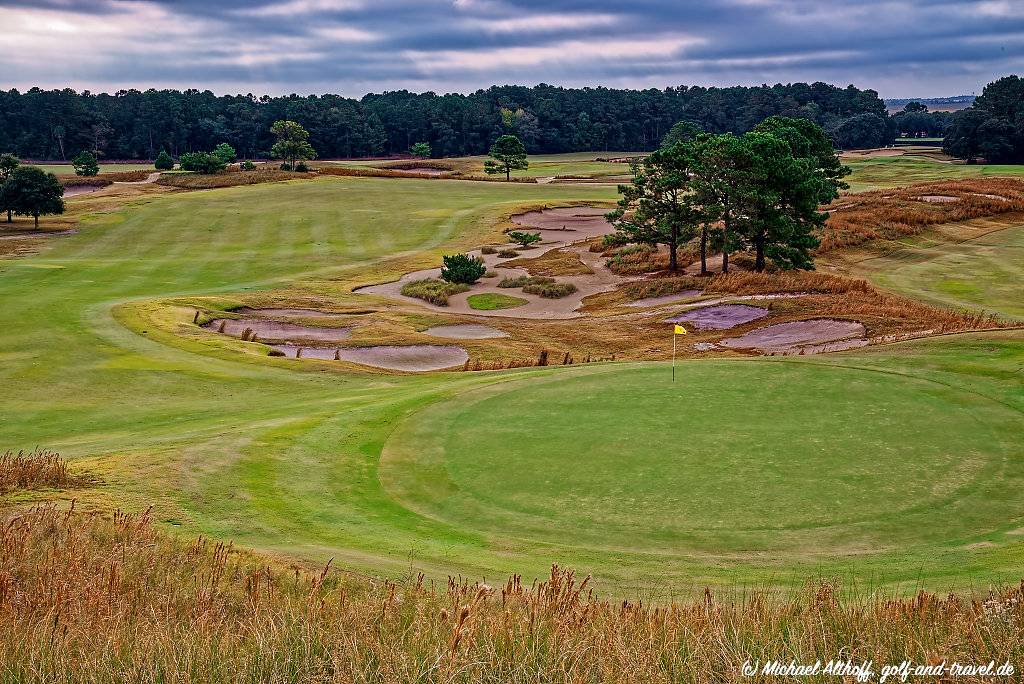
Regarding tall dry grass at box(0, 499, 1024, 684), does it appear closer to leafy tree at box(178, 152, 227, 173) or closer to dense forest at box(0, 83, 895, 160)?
leafy tree at box(178, 152, 227, 173)

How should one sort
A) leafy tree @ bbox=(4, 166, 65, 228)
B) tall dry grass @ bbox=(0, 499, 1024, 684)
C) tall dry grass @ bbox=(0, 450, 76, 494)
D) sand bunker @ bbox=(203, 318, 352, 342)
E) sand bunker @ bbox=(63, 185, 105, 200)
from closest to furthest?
tall dry grass @ bbox=(0, 499, 1024, 684)
tall dry grass @ bbox=(0, 450, 76, 494)
sand bunker @ bbox=(203, 318, 352, 342)
leafy tree @ bbox=(4, 166, 65, 228)
sand bunker @ bbox=(63, 185, 105, 200)

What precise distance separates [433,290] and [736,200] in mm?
16769

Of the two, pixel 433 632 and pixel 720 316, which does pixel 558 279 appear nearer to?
pixel 720 316

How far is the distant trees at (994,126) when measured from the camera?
4518 inches

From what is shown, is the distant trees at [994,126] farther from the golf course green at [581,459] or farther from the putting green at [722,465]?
the putting green at [722,465]

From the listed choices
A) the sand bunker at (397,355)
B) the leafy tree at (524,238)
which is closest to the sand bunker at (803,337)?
the sand bunker at (397,355)

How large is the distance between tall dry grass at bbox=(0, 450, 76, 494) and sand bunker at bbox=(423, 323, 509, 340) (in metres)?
24.8

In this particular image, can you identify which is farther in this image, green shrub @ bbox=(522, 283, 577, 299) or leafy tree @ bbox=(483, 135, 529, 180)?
leafy tree @ bbox=(483, 135, 529, 180)

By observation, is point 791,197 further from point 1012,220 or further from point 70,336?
point 70,336

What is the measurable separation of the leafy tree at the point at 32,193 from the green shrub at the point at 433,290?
35.3 m

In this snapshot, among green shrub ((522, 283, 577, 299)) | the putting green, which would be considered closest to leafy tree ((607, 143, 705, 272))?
green shrub ((522, 283, 577, 299))

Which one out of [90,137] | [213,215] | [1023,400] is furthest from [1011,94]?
[90,137]

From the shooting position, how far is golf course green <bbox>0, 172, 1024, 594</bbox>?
11.6 metres

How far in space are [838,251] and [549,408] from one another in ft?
139
